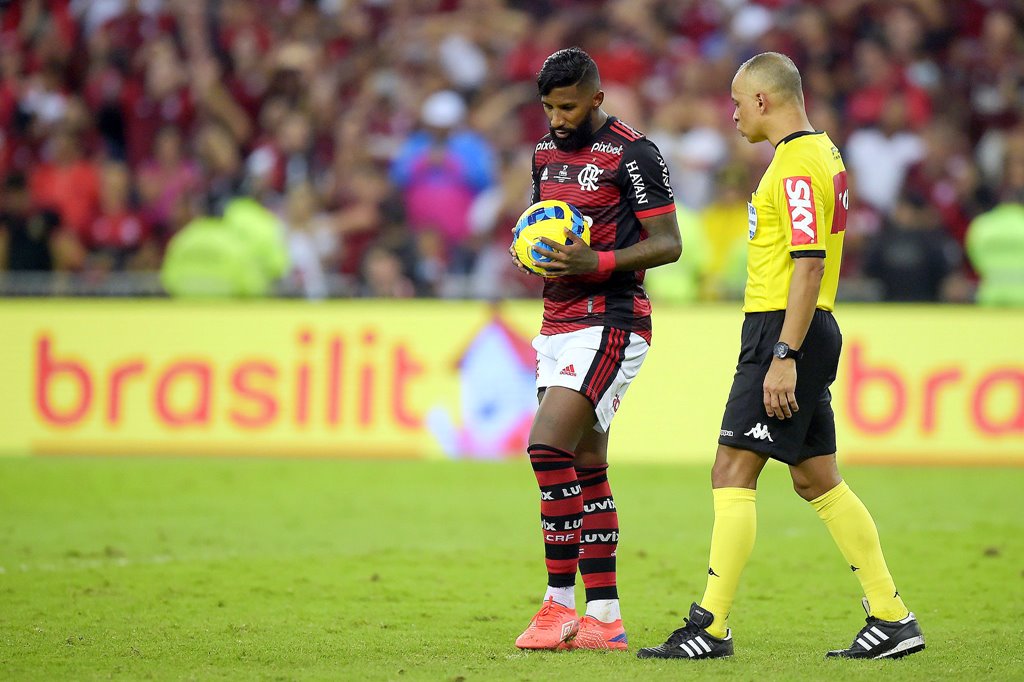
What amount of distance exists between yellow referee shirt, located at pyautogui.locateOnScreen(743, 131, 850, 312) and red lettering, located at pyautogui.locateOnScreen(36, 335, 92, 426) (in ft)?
29.8

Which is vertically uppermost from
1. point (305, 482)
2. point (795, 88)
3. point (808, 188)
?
point (795, 88)

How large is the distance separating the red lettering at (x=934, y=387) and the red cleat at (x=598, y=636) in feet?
25.8

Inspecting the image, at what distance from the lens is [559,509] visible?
6.18m

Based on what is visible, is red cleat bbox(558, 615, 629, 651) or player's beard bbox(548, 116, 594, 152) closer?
red cleat bbox(558, 615, 629, 651)

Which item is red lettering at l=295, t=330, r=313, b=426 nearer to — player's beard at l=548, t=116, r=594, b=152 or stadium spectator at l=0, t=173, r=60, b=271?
stadium spectator at l=0, t=173, r=60, b=271

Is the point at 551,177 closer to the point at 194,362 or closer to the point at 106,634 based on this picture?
the point at 106,634

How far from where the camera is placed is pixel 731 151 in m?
16.2

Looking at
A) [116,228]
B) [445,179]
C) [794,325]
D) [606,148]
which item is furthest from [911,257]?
[794,325]

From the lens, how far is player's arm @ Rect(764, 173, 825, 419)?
18.8 feet

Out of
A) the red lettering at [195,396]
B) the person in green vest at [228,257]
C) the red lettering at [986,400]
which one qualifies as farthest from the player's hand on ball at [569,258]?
the person in green vest at [228,257]

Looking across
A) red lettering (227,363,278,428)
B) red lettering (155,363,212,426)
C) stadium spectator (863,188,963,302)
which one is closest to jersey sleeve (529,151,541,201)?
red lettering (227,363,278,428)

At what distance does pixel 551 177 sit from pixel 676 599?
2419 mm

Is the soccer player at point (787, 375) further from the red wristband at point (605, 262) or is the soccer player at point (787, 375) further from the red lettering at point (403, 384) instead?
the red lettering at point (403, 384)

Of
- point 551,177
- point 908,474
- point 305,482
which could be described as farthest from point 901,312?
point 551,177
